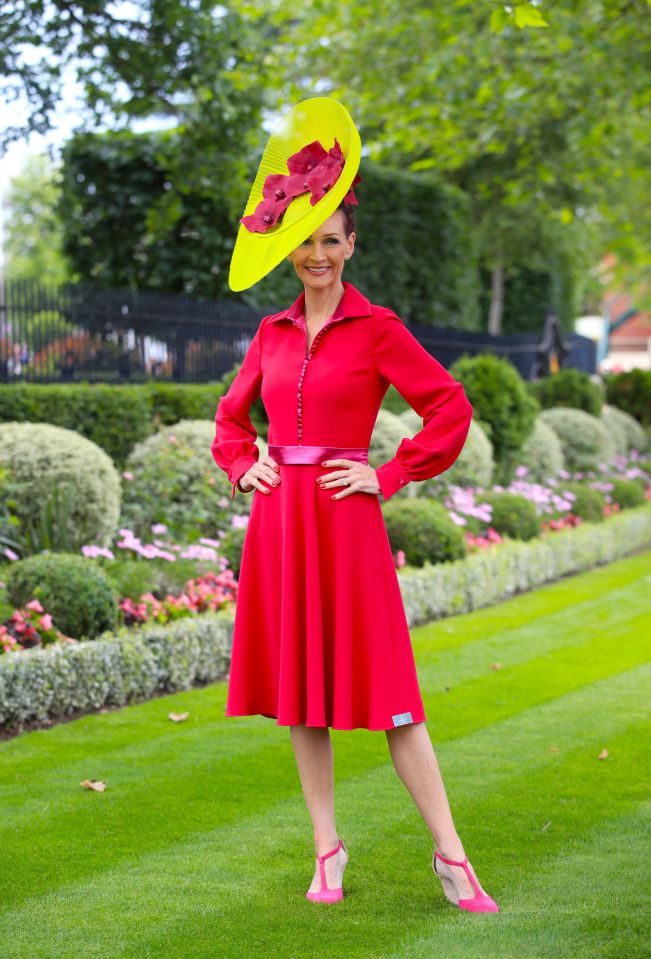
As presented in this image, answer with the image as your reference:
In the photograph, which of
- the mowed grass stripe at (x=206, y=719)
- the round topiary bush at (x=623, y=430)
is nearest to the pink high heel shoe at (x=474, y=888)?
the mowed grass stripe at (x=206, y=719)

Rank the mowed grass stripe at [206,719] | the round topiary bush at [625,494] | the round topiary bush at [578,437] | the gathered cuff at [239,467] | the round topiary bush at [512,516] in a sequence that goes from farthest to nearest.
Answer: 1. the round topiary bush at [578,437]
2. the round topiary bush at [625,494]
3. the round topiary bush at [512,516]
4. the mowed grass stripe at [206,719]
5. the gathered cuff at [239,467]

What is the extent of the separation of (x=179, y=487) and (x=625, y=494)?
6960mm

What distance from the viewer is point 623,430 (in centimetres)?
1781

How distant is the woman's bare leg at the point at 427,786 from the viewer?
3502mm

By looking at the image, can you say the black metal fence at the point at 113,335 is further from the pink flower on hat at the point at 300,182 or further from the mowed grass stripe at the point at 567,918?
the mowed grass stripe at the point at 567,918

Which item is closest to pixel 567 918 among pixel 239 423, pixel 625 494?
pixel 239 423

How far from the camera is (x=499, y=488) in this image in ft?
39.2

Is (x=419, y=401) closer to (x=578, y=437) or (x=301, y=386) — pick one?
(x=301, y=386)

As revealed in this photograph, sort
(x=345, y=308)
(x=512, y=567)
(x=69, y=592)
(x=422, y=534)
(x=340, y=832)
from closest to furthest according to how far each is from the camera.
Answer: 1. (x=345, y=308)
2. (x=340, y=832)
3. (x=69, y=592)
4. (x=422, y=534)
5. (x=512, y=567)

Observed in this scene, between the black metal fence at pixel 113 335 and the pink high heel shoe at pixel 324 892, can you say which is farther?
the black metal fence at pixel 113 335

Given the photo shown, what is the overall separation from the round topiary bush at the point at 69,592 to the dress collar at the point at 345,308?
2.99 m

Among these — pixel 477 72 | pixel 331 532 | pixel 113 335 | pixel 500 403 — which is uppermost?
pixel 477 72

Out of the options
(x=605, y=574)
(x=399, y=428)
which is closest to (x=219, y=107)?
(x=399, y=428)

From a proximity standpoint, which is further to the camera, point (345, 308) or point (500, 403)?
point (500, 403)
